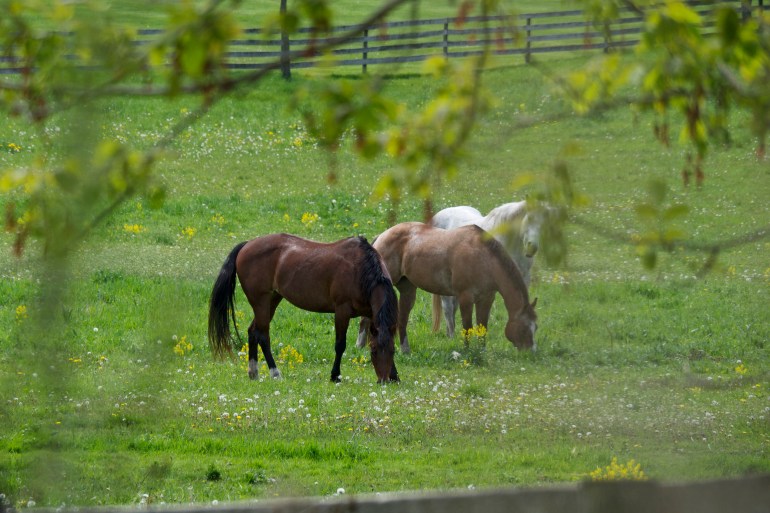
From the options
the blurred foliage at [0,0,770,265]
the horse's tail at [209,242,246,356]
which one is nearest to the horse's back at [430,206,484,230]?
the horse's tail at [209,242,246,356]

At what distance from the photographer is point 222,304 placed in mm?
12070

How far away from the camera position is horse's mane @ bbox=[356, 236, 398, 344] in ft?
37.4

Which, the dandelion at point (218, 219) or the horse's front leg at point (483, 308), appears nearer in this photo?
the horse's front leg at point (483, 308)

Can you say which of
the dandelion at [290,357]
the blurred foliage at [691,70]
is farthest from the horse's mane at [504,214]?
the blurred foliage at [691,70]

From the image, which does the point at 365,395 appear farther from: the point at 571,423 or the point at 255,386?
the point at 571,423

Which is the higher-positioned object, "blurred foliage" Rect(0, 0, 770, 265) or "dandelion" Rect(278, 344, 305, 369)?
"blurred foliage" Rect(0, 0, 770, 265)

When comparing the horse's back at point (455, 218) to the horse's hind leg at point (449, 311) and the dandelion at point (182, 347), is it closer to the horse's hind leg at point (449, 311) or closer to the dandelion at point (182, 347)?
the horse's hind leg at point (449, 311)

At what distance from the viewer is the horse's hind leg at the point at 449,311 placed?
47.9 ft

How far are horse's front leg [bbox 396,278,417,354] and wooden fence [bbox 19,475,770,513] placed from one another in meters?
10.9

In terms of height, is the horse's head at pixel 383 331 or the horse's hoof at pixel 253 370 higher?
the horse's head at pixel 383 331

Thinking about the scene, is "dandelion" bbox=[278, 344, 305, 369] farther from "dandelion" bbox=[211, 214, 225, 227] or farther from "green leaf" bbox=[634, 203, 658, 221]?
"green leaf" bbox=[634, 203, 658, 221]

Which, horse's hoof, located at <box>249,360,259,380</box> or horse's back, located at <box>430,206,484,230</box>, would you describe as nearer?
horse's hoof, located at <box>249,360,259,380</box>

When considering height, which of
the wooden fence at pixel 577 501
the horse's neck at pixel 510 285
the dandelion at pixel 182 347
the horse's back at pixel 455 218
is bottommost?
the dandelion at pixel 182 347

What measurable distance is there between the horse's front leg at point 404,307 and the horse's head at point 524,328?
144cm
